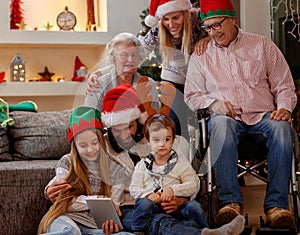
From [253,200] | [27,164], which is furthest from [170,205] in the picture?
[253,200]

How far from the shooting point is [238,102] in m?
3.35

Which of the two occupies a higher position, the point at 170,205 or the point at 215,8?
the point at 215,8

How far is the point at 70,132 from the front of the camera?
3010 mm

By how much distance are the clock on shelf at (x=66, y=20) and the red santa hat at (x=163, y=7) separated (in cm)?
274

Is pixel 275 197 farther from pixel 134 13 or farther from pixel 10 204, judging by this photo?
pixel 134 13

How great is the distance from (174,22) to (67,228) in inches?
47.7

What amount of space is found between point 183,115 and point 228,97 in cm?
26

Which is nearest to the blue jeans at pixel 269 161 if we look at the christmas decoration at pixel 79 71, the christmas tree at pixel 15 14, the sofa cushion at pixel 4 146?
the sofa cushion at pixel 4 146

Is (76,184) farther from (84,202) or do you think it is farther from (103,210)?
(103,210)

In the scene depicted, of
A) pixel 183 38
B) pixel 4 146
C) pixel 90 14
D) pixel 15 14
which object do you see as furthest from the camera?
pixel 90 14

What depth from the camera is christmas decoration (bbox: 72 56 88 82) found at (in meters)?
6.12

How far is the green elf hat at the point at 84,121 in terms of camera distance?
2945 millimetres

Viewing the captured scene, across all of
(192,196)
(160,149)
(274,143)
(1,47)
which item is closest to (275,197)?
(274,143)

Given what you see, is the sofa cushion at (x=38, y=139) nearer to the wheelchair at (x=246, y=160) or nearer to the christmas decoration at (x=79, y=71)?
the wheelchair at (x=246, y=160)
